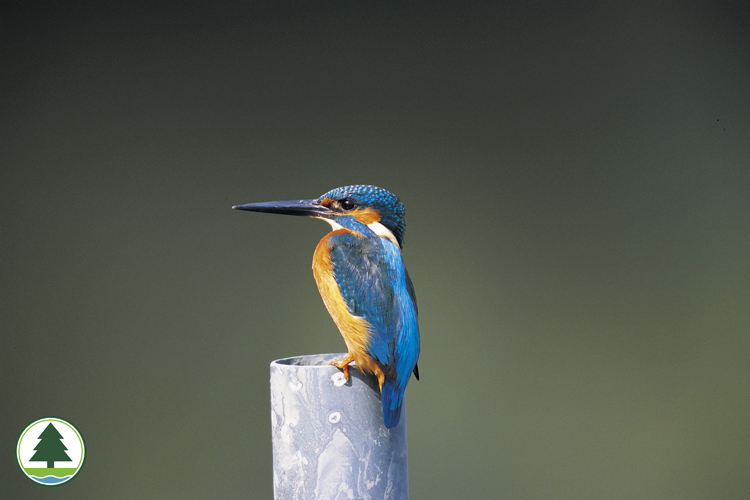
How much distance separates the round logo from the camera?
1863mm

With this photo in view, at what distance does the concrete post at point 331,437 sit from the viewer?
113 cm

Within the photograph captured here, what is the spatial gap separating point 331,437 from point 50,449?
1.19 m

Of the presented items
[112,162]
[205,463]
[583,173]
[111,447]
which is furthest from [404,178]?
[111,447]

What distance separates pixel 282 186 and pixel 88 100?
66 cm

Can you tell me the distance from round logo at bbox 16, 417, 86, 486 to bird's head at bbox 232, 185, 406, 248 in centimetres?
111

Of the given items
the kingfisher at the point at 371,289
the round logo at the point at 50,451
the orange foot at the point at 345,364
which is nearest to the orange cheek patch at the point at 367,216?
the kingfisher at the point at 371,289

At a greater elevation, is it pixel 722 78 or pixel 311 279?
pixel 722 78

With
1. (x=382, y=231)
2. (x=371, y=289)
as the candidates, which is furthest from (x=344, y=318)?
(x=382, y=231)

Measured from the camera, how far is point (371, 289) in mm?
1164

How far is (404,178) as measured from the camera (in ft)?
6.83

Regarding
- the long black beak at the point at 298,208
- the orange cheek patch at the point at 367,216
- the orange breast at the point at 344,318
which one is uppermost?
the long black beak at the point at 298,208

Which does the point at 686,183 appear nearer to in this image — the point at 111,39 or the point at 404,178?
the point at 404,178

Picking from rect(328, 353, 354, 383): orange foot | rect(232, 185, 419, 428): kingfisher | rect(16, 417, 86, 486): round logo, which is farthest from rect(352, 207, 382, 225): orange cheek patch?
rect(16, 417, 86, 486): round logo

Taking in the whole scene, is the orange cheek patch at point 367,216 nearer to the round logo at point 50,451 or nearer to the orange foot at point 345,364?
the orange foot at point 345,364
